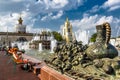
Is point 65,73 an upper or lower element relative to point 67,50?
lower

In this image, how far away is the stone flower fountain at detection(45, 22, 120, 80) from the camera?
5129mm

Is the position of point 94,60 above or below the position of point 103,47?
below

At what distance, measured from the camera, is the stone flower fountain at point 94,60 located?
5.13 metres

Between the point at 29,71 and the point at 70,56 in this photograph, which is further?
the point at 29,71

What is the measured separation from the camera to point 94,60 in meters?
6.02

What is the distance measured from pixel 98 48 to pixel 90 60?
0.34 m

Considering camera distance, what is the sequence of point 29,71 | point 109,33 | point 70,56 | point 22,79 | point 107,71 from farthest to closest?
point 29,71 < point 22,79 < point 70,56 < point 109,33 < point 107,71

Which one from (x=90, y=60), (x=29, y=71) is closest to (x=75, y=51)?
(x=90, y=60)

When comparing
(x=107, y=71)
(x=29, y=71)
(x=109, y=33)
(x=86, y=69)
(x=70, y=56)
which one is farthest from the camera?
(x=29, y=71)

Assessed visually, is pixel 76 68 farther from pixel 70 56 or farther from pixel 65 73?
pixel 70 56

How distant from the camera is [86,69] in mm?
A: 5668

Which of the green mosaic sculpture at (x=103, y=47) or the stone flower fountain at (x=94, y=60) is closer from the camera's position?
the stone flower fountain at (x=94, y=60)

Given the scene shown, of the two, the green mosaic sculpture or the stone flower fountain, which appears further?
the green mosaic sculpture

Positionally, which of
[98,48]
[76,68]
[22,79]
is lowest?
[22,79]
